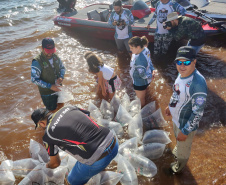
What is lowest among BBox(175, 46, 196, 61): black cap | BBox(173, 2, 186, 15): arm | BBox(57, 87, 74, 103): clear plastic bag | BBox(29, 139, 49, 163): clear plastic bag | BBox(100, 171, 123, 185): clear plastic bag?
BBox(29, 139, 49, 163): clear plastic bag

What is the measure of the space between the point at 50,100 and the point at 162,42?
4.02 m

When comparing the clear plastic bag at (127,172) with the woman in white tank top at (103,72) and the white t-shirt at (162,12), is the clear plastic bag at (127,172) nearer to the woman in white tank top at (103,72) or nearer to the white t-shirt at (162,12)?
the woman in white tank top at (103,72)

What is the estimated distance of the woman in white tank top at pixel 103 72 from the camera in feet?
12.1

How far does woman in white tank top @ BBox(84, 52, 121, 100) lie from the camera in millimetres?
3688

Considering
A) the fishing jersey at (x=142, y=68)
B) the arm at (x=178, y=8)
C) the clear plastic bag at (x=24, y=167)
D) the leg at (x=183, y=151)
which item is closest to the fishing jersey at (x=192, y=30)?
the arm at (x=178, y=8)

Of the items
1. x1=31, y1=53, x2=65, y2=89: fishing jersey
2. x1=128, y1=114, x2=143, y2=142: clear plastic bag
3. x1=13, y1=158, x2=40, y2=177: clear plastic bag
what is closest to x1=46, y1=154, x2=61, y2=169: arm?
x1=13, y1=158, x2=40, y2=177: clear plastic bag

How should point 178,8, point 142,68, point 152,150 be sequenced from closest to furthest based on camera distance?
point 152,150
point 142,68
point 178,8

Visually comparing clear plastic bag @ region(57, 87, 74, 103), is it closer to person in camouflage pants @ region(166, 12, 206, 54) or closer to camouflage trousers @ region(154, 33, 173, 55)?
person in camouflage pants @ region(166, 12, 206, 54)

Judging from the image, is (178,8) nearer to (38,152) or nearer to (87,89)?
(87,89)

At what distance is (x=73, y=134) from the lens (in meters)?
2.16

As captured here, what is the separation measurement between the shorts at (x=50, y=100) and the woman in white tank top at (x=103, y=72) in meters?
0.93

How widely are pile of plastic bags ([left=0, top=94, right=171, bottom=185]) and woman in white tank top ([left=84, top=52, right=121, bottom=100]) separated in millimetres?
570

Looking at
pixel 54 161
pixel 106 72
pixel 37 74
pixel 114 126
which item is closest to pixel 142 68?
pixel 106 72

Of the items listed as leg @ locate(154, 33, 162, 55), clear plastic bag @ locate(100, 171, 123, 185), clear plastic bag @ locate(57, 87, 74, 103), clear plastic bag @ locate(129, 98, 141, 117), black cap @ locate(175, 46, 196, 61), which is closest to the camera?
black cap @ locate(175, 46, 196, 61)
